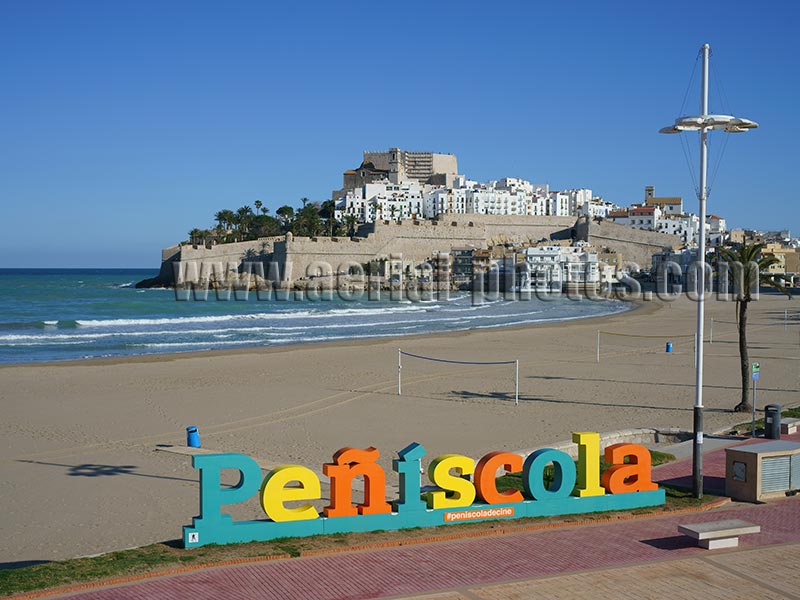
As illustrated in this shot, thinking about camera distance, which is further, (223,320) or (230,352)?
(223,320)

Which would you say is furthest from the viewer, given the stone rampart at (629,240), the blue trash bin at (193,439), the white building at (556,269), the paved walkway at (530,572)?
the stone rampart at (629,240)

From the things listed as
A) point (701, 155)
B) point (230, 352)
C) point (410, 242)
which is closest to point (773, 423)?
point (701, 155)

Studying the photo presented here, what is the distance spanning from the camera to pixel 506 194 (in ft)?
378

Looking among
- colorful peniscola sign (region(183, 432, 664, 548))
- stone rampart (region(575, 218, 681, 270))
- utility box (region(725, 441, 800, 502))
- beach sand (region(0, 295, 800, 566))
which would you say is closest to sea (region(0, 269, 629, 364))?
beach sand (region(0, 295, 800, 566))

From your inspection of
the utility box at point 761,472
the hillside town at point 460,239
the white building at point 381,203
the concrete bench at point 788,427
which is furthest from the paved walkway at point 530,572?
the white building at point 381,203

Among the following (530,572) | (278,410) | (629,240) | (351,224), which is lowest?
(278,410)

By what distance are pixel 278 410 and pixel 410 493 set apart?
861 cm

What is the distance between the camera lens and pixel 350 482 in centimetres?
883

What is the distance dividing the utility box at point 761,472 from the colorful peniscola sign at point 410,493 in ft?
3.72

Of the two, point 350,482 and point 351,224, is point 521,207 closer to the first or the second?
point 351,224

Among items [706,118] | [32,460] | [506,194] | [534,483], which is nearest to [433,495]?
[534,483]

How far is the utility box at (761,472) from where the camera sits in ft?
Result: 33.3

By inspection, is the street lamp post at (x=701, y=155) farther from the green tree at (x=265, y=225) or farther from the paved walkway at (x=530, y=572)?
the green tree at (x=265, y=225)

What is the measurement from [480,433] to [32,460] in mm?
7491
